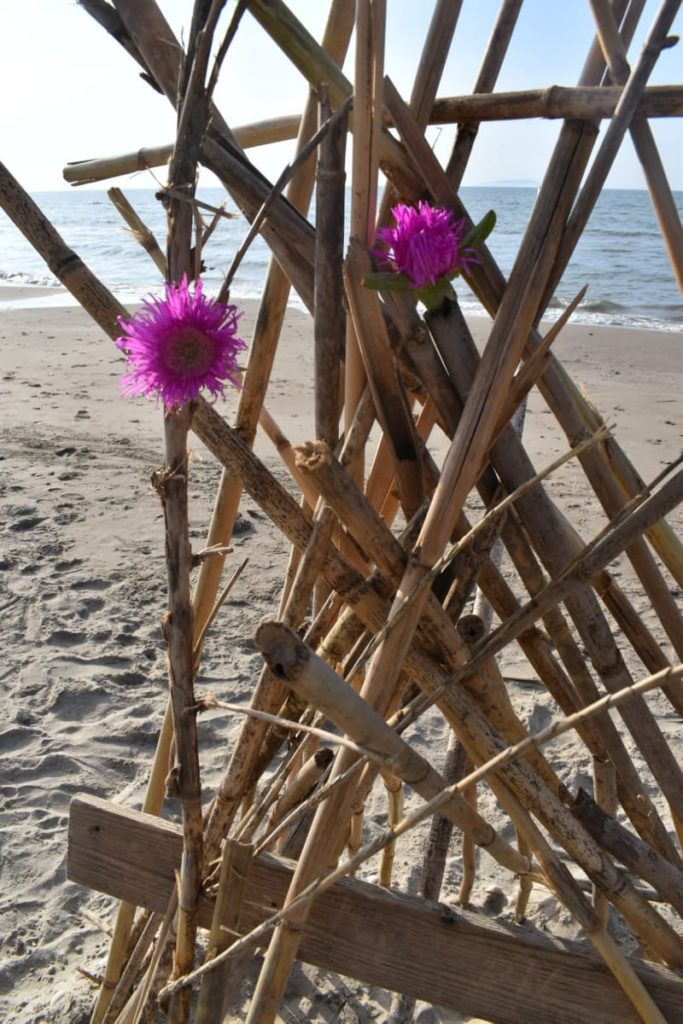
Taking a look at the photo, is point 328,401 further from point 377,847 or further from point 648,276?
point 648,276

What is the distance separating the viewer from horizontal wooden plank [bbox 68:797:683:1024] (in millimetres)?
985

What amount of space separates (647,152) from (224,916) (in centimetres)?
101

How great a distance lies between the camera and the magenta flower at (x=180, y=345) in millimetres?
722

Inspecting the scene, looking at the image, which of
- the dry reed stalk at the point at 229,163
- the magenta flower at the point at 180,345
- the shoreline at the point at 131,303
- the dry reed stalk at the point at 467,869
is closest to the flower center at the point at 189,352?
the magenta flower at the point at 180,345

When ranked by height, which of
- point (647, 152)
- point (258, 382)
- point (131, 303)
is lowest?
point (258, 382)

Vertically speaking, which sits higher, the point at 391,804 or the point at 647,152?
the point at 647,152

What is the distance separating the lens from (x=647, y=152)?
1.14m

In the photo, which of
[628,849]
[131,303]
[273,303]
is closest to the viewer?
[628,849]

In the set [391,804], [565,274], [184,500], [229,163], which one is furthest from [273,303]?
[565,274]

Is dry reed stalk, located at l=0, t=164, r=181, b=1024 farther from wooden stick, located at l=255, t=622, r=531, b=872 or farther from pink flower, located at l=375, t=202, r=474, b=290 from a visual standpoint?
wooden stick, located at l=255, t=622, r=531, b=872

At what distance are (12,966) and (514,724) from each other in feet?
4.35

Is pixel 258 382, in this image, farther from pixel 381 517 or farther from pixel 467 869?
pixel 467 869

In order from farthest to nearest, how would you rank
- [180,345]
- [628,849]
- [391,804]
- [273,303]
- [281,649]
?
1. [391,804]
2. [273,303]
3. [628,849]
4. [180,345]
5. [281,649]

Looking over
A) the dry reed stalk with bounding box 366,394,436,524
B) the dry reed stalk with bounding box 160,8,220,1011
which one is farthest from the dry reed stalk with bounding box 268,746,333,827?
the dry reed stalk with bounding box 366,394,436,524
